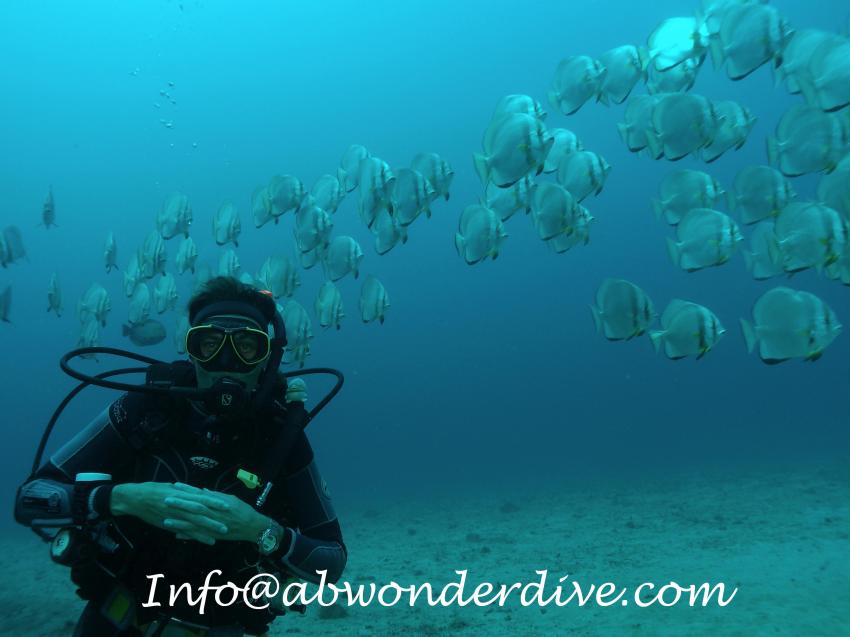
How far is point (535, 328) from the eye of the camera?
405ft

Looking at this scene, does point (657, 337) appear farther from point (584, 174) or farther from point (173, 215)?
point (173, 215)

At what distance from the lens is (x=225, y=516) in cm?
224

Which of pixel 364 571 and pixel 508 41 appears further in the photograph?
pixel 508 41

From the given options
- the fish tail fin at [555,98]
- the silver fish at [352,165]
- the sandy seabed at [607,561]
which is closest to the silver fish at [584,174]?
the fish tail fin at [555,98]

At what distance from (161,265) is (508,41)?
42.1 m

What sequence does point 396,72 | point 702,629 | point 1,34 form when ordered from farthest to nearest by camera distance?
point 396,72 < point 1,34 < point 702,629

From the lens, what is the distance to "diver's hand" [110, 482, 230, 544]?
2.18 metres

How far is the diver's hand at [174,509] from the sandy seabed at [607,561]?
3911mm

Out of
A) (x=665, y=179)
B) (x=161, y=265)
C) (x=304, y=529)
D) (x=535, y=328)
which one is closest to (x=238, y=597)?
(x=304, y=529)

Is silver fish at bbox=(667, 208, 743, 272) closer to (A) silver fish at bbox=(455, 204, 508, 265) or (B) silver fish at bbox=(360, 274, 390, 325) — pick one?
(A) silver fish at bbox=(455, 204, 508, 265)

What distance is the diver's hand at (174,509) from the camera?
2176 millimetres

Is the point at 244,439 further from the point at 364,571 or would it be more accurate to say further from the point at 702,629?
the point at 364,571

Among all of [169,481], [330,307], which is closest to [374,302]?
[330,307]

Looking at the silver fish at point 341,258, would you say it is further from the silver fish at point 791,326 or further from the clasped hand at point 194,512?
the clasped hand at point 194,512
